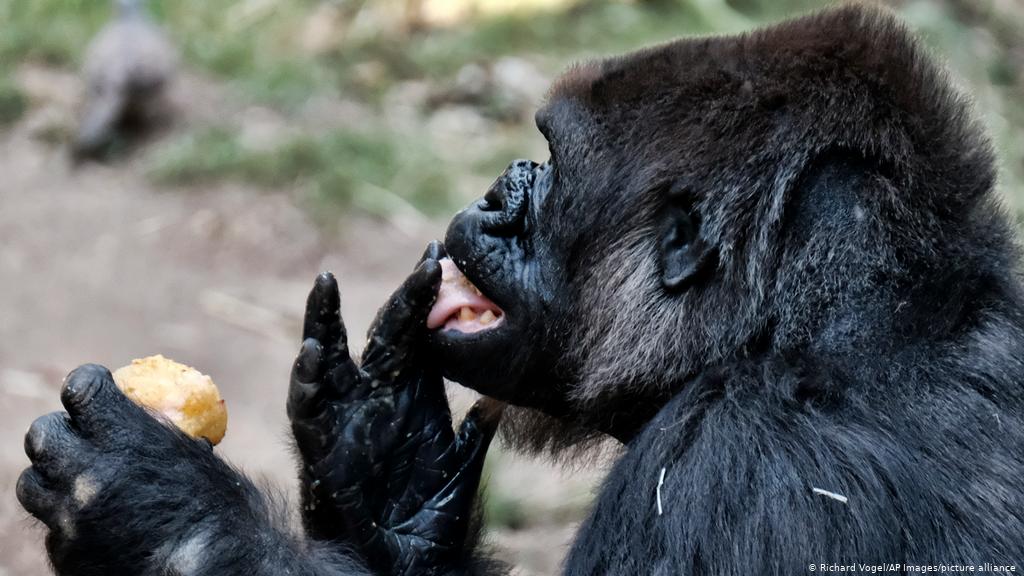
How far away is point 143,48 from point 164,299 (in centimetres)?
258

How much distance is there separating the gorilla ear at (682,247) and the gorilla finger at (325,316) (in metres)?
0.80

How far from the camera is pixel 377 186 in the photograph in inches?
309

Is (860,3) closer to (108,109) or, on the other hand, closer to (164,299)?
(164,299)

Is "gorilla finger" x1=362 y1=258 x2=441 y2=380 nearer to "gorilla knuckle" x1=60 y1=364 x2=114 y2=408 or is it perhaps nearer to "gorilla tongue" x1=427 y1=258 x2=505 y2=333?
"gorilla tongue" x1=427 y1=258 x2=505 y2=333

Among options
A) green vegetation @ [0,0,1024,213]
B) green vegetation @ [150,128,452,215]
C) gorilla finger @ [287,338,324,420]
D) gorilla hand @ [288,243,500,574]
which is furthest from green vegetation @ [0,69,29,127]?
gorilla finger @ [287,338,324,420]

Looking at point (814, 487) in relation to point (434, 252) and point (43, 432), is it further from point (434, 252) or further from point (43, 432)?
point (43, 432)

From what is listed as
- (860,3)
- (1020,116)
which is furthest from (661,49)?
(1020,116)

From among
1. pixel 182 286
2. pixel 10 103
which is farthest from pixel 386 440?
pixel 10 103

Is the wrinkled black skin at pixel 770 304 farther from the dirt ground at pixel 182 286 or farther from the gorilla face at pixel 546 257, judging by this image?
the dirt ground at pixel 182 286

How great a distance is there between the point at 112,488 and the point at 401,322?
82 centimetres

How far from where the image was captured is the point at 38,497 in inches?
107

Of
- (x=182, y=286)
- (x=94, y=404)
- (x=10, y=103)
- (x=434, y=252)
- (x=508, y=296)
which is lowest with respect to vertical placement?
(x=94, y=404)

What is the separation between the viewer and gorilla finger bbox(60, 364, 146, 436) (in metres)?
2.70

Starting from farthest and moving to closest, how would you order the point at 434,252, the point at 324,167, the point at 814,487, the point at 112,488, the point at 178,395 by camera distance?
the point at 324,167 → the point at 434,252 → the point at 178,395 → the point at 112,488 → the point at 814,487
